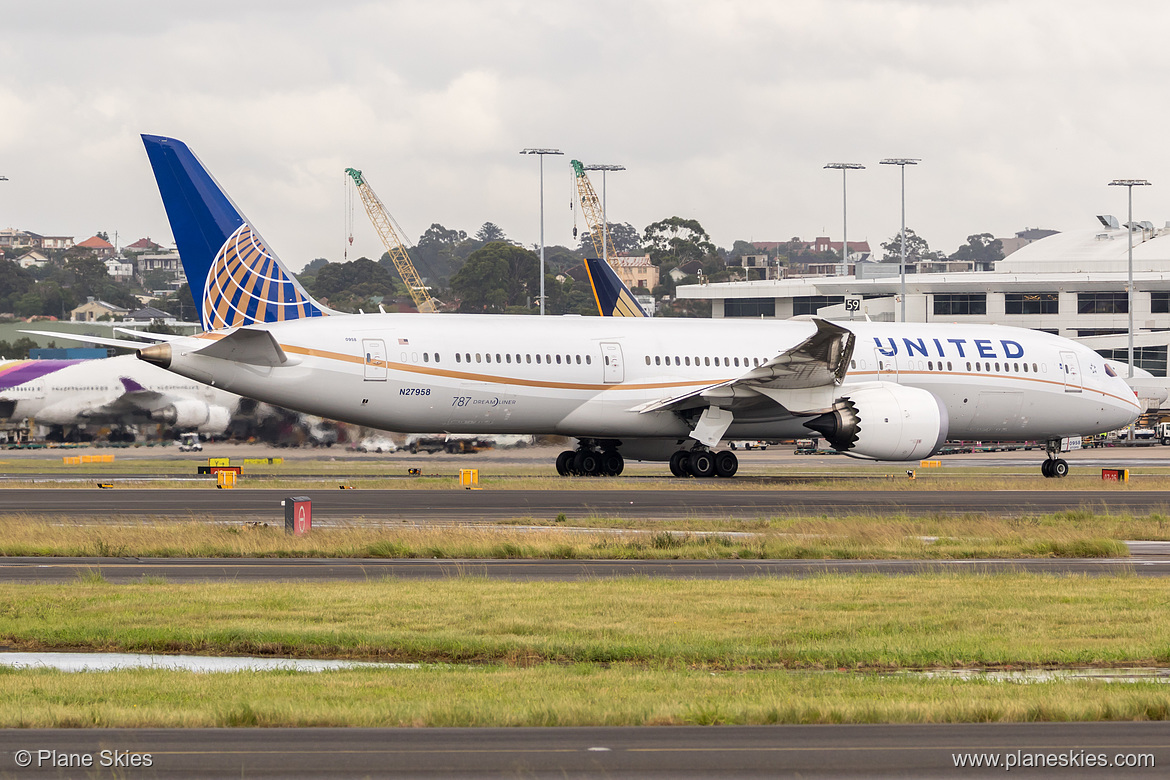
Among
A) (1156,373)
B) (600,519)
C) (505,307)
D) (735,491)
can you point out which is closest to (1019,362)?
(735,491)

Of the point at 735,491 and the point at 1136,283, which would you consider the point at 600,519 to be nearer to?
the point at 735,491

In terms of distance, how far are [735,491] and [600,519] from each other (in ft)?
29.0

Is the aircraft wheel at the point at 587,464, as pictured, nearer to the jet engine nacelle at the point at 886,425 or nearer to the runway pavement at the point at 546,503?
the runway pavement at the point at 546,503

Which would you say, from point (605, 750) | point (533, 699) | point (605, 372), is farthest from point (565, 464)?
point (605, 750)

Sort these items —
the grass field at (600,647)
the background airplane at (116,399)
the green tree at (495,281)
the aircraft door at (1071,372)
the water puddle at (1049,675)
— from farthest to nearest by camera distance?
the green tree at (495,281), the background airplane at (116,399), the aircraft door at (1071,372), the water puddle at (1049,675), the grass field at (600,647)

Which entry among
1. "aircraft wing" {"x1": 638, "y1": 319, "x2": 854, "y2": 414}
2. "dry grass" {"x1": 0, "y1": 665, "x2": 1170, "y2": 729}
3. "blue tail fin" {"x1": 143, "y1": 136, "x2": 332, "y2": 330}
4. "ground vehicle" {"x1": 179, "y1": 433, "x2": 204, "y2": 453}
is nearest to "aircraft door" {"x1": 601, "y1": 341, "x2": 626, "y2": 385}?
"aircraft wing" {"x1": 638, "y1": 319, "x2": 854, "y2": 414}

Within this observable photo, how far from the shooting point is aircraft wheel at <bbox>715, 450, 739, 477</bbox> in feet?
135

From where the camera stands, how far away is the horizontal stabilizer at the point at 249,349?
34625 mm

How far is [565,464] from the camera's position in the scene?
42.8 meters

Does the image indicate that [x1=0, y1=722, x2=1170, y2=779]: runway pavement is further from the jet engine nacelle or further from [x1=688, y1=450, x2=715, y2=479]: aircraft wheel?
[x1=688, y1=450, x2=715, y2=479]: aircraft wheel

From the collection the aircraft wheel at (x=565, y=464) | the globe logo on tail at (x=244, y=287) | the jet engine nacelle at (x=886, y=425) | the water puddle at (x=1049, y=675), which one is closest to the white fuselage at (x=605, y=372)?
the jet engine nacelle at (x=886, y=425)

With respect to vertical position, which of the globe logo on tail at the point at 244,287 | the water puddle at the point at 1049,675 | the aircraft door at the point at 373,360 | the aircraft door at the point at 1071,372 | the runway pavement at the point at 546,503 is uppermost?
the globe logo on tail at the point at 244,287

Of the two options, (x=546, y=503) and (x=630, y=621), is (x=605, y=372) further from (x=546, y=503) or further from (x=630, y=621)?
(x=630, y=621)

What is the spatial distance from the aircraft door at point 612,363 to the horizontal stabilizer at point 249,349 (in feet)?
29.1
